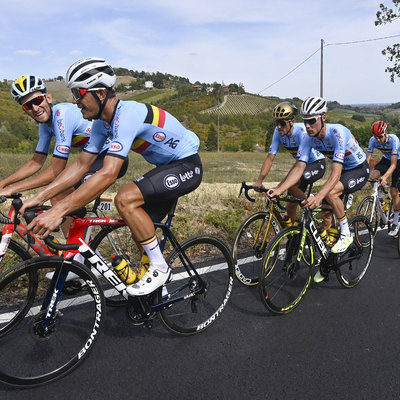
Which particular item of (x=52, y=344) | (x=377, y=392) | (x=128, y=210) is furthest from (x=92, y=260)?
(x=377, y=392)

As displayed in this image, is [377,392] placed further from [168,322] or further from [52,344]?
[52,344]

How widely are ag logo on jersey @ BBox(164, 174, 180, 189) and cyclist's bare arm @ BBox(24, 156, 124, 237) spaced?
443mm

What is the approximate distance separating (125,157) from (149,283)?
0.97 metres

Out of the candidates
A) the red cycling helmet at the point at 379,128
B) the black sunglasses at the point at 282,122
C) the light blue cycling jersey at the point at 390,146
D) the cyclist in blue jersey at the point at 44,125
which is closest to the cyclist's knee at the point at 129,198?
the cyclist in blue jersey at the point at 44,125

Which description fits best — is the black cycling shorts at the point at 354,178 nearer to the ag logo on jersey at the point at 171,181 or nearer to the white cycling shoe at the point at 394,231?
the white cycling shoe at the point at 394,231

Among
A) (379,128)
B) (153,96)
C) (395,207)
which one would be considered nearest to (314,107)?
(379,128)

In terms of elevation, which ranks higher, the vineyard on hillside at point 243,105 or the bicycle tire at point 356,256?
the vineyard on hillside at point 243,105

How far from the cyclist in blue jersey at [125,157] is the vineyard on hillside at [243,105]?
387 ft

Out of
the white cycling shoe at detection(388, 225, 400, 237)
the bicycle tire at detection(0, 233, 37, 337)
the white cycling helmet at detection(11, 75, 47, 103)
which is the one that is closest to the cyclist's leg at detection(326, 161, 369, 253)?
the white cycling shoe at detection(388, 225, 400, 237)

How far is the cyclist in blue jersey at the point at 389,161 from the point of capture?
6000 millimetres

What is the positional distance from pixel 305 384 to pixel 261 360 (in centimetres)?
38

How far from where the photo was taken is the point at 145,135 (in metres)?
2.83

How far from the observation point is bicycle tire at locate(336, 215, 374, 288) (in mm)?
4266

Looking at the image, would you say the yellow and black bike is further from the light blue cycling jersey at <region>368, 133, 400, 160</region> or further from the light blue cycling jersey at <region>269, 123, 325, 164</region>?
the light blue cycling jersey at <region>368, 133, 400, 160</region>
